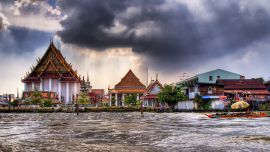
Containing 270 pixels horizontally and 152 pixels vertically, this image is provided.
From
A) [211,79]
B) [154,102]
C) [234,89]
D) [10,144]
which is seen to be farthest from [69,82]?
[10,144]

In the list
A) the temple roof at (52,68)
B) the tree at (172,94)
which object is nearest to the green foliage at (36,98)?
the temple roof at (52,68)

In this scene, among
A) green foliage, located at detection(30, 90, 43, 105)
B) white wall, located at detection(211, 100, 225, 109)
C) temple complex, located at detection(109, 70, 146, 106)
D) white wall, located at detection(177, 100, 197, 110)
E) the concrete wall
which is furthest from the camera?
temple complex, located at detection(109, 70, 146, 106)

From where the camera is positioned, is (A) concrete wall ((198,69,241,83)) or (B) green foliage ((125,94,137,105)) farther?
(B) green foliage ((125,94,137,105))

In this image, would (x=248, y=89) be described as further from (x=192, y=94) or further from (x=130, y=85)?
(x=130, y=85)

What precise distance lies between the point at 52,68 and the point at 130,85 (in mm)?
22906

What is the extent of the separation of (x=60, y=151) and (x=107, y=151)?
1.64 meters

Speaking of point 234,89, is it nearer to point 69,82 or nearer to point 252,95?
point 252,95

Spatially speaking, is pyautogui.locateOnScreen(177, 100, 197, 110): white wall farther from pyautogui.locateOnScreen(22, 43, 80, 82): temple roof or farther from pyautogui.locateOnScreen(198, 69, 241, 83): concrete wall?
pyautogui.locateOnScreen(22, 43, 80, 82): temple roof

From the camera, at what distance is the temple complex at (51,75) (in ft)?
320

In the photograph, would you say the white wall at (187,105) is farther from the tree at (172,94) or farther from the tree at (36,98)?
the tree at (36,98)

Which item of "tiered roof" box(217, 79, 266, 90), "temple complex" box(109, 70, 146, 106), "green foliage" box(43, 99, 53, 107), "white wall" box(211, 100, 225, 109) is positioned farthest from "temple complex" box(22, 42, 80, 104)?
"white wall" box(211, 100, 225, 109)

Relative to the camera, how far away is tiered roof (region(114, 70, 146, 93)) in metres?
96.9

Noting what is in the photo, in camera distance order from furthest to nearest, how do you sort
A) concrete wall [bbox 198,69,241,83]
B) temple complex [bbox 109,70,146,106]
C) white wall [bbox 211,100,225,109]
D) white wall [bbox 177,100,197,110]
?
temple complex [bbox 109,70,146,106] < concrete wall [bbox 198,69,241,83] < white wall [bbox 177,100,197,110] < white wall [bbox 211,100,225,109]

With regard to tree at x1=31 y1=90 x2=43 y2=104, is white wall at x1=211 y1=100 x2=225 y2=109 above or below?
below
